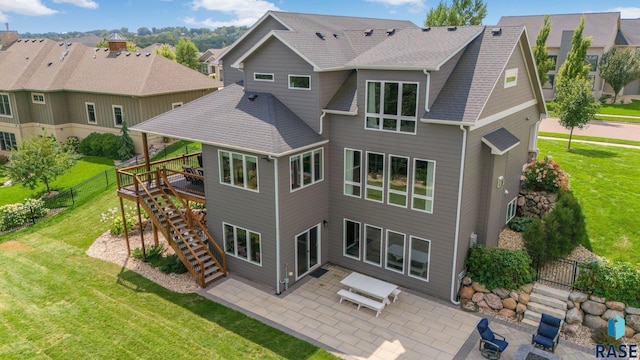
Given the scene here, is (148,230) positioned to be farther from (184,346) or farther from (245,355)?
(245,355)

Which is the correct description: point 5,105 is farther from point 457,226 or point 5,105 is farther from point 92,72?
point 457,226

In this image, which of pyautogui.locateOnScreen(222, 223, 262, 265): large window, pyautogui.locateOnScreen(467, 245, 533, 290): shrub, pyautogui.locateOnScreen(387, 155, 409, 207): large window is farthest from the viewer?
pyautogui.locateOnScreen(222, 223, 262, 265): large window

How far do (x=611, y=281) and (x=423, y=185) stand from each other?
6555mm

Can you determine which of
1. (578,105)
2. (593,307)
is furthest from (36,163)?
(578,105)

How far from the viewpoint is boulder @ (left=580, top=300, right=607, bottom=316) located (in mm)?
13578

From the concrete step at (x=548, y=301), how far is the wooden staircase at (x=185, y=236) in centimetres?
1130

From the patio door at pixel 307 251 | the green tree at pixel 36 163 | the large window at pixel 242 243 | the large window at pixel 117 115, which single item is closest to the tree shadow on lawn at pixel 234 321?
the large window at pixel 242 243

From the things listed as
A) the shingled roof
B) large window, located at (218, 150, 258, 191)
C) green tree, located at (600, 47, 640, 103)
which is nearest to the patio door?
large window, located at (218, 150, 258, 191)

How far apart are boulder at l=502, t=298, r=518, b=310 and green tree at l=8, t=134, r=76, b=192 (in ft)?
83.0

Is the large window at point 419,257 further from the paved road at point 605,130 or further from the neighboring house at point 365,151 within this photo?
the paved road at point 605,130

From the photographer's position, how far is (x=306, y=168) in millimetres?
16000

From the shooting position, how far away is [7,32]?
42.4 meters

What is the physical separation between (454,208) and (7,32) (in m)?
48.0

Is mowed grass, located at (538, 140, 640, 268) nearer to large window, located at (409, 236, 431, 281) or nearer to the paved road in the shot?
the paved road
